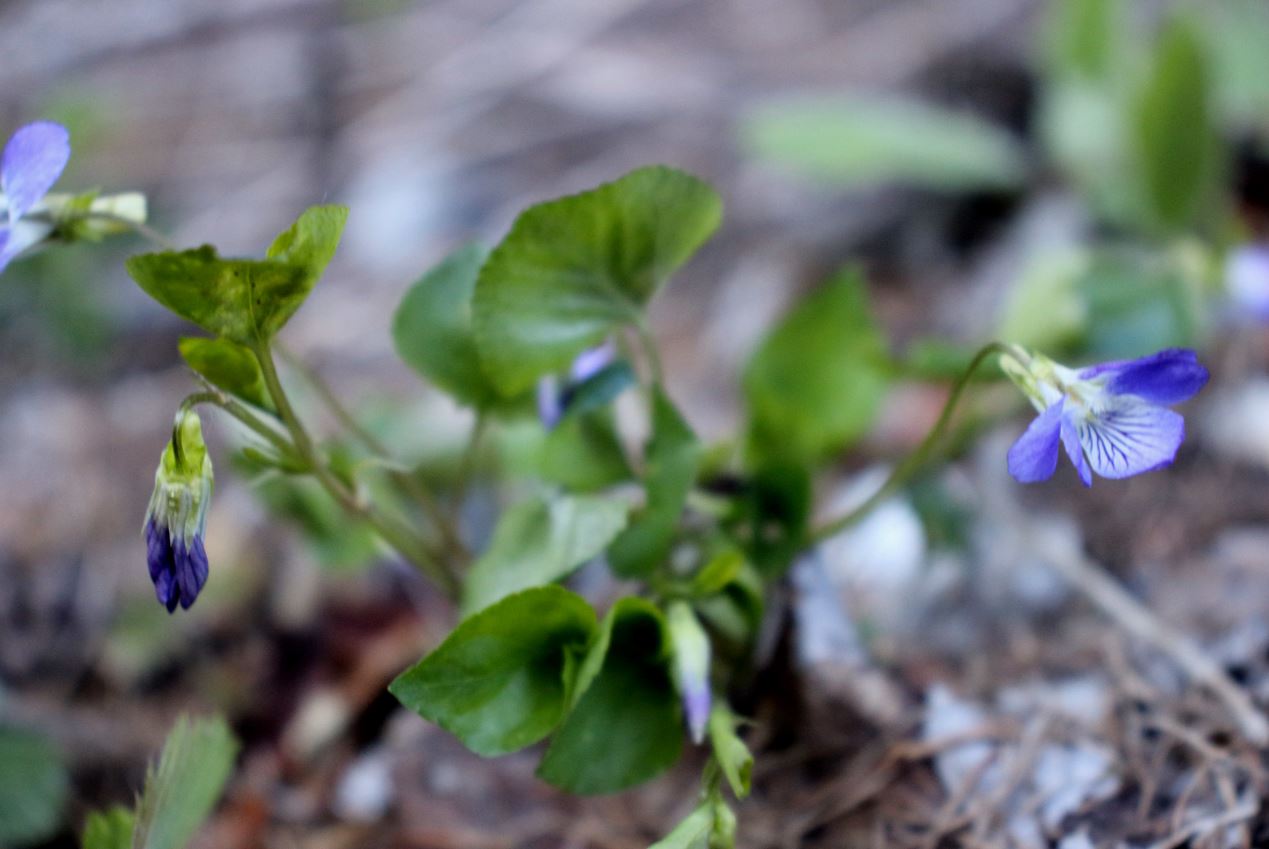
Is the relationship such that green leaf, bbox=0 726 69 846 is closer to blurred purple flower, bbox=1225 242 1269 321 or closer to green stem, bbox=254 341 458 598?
green stem, bbox=254 341 458 598

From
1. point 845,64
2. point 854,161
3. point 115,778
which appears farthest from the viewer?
point 845,64

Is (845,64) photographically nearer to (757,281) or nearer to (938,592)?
(757,281)

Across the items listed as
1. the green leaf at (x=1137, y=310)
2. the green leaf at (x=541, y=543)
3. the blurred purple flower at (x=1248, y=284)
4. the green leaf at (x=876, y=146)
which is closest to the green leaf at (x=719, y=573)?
the green leaf at (x=541, y=543)

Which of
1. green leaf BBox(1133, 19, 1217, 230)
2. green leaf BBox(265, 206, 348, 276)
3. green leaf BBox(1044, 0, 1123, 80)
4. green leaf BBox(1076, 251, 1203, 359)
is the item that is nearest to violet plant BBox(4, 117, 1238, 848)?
green leaf BBox(265, 206, 348, 276)

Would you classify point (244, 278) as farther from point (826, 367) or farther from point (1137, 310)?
point (1137, 310)

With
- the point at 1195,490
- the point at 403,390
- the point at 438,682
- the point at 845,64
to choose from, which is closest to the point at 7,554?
the point at 403,390
